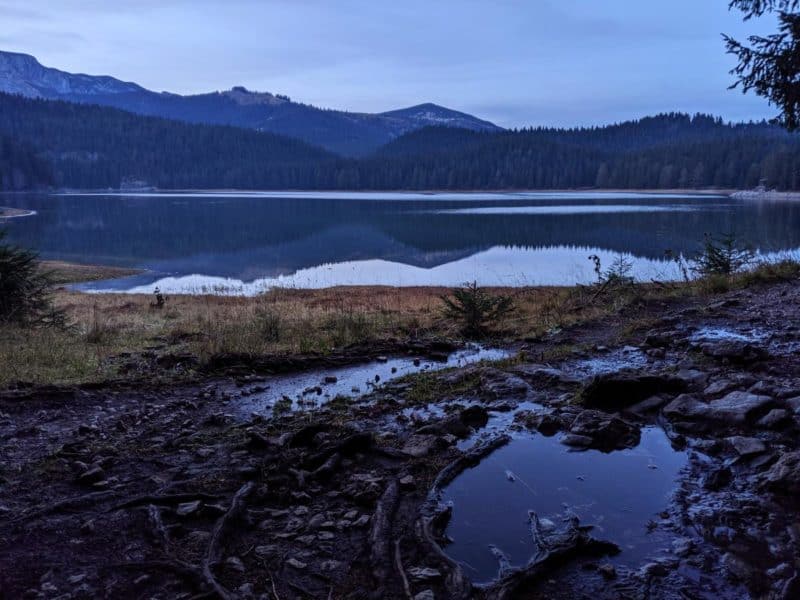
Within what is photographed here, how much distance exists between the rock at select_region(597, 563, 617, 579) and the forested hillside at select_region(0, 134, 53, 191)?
705 feet

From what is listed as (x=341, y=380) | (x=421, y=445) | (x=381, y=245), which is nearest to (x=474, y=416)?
(x=421, y=445)

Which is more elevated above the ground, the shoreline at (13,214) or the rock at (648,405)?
the rock at (648,405)

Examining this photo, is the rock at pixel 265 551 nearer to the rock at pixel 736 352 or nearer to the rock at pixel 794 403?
the rock at pixel 794 403

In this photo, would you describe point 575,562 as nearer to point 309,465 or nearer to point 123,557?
point 309,465

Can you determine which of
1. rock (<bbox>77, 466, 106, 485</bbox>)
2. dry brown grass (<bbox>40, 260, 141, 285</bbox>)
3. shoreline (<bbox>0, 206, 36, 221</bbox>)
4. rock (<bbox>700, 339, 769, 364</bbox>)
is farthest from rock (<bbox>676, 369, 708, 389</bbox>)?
shoreline (<bbox>0, 206, 36, 221</bbox>)

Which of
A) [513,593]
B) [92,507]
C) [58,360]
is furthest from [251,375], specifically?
[513,593]

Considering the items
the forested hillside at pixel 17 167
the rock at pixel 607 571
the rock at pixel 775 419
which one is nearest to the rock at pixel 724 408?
the rock at pixel 775 419

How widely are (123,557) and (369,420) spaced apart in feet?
11.9

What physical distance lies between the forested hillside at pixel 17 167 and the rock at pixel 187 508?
212m

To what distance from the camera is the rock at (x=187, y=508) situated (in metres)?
5.28

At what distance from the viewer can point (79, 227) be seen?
276ft

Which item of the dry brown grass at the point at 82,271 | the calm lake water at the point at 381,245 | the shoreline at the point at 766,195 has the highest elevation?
the shoreline at the point at 766,195

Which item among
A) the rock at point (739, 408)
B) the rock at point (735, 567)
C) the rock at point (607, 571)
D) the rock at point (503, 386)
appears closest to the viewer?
the rock at point (735, 567)

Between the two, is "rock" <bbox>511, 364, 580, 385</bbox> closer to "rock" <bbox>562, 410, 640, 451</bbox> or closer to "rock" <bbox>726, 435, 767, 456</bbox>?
"rock" <bbox>562, 410, 640, 451</bbox>
